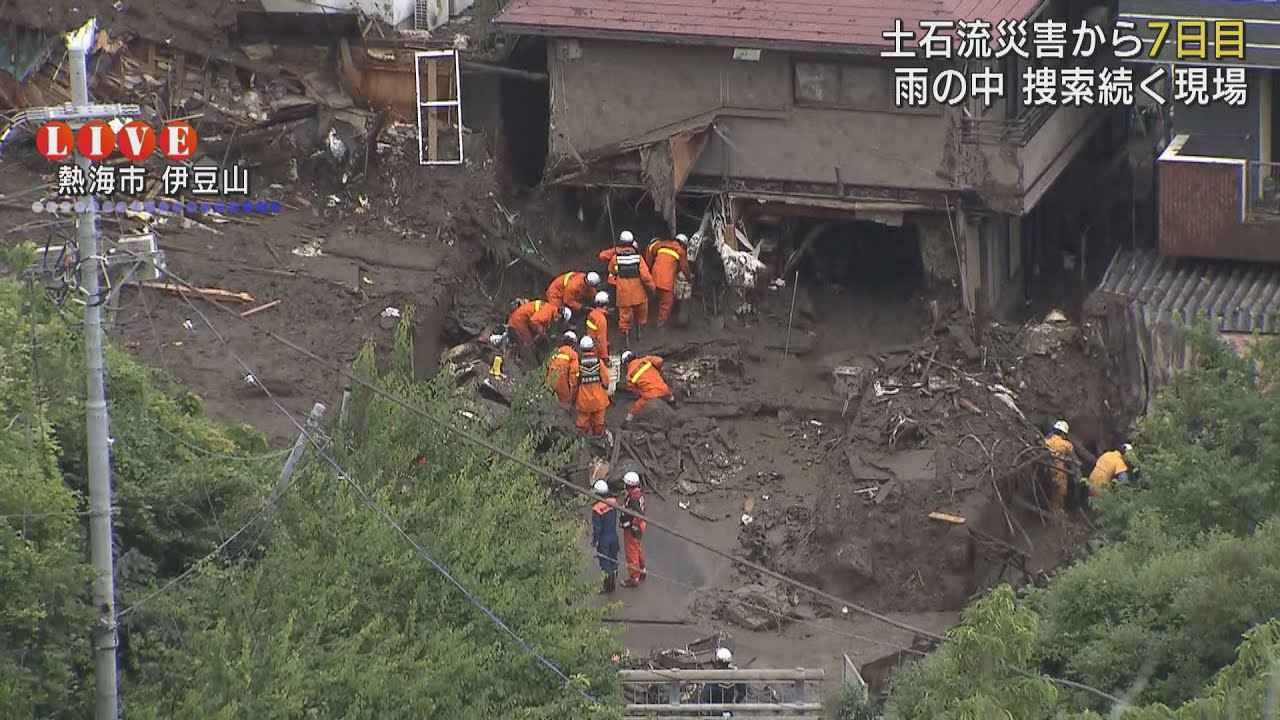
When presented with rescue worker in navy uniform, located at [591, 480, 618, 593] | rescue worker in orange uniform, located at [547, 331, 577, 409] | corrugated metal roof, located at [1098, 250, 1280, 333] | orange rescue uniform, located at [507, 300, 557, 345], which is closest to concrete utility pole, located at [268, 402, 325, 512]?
rescue worker in navy uniform, located at [591, 480, 618, 593]

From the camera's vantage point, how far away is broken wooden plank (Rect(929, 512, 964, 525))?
3152 centimetres

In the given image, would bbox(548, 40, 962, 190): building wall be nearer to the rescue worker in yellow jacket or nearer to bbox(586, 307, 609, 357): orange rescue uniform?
bbox(586, 307, 609, 357): orange rescue uniform

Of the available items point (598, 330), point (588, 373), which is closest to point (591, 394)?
point (588, 373)

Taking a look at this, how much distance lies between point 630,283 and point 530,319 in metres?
1.51

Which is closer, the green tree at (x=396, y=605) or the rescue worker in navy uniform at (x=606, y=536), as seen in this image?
the green tree at (x=396, y=605)

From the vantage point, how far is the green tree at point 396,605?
24.9 metres

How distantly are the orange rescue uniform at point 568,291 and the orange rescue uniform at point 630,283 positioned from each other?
0.50 metres

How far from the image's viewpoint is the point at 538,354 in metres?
35.7

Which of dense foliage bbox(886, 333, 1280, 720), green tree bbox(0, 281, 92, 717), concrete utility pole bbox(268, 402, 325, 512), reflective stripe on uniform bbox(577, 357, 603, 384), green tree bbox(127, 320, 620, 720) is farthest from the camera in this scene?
reflective stripe on uniform bbox(577, 357, 603, 384)

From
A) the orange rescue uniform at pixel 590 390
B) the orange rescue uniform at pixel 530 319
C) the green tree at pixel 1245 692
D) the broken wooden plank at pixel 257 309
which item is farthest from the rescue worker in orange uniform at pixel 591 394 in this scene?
the green tree at pixel 1245 692

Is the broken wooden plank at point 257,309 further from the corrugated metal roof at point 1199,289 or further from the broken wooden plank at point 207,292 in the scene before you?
the corrugated metal roof at point 1199,289

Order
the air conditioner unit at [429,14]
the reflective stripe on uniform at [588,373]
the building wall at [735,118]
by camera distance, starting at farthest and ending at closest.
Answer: the air conditioner unit at [429,14], the building wall at [735,118], the reflective stripe on uniform at [588,373]

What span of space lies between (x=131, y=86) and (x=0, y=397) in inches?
497

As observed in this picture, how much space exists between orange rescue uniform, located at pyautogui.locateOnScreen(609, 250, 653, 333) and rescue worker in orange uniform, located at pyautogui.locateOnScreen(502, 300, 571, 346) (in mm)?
937
